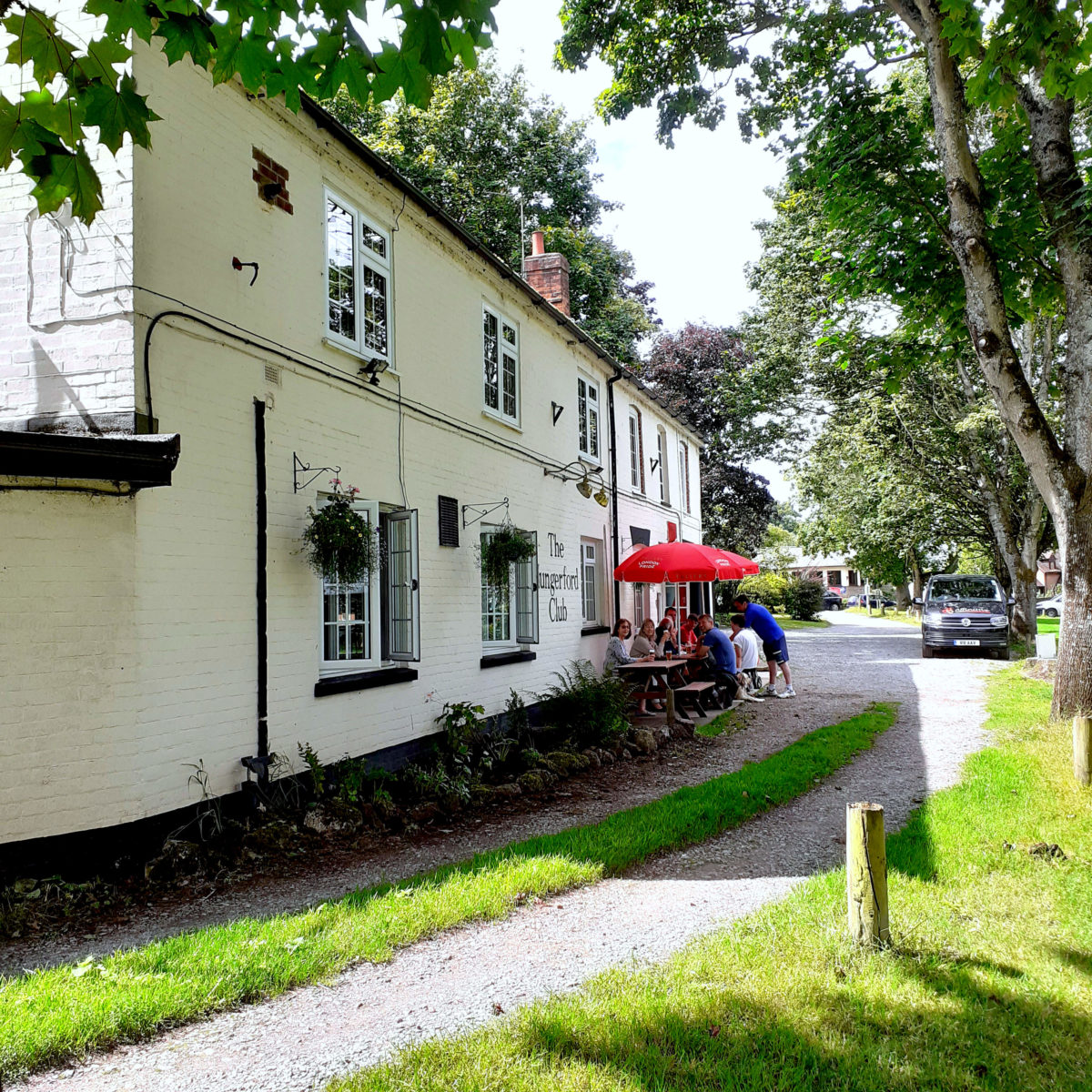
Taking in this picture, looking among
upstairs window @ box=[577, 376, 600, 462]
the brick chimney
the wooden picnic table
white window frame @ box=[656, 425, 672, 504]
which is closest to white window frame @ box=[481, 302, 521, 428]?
upstairs window @ box=[577, 376, 600, 462]

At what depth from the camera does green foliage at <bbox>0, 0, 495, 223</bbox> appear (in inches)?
124

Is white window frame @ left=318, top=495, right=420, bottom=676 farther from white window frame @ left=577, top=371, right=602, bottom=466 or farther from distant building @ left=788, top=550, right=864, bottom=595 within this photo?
distant building @ left=788, top=550, right=864, bottom=595

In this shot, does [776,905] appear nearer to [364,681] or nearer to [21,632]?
[364,681]

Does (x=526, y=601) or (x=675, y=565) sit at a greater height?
(x=675, y=565)

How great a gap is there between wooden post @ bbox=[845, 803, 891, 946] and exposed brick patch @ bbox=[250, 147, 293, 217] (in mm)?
6567

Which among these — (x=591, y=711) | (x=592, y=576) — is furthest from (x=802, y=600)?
(x=591, y=711)

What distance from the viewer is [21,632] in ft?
17.8

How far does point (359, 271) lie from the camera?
8.49 m

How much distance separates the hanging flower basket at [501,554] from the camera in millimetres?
10445

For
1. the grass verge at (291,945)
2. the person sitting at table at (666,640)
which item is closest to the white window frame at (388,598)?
the grass verge at (291,945)

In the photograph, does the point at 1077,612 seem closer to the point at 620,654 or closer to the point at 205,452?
the point at 620,654

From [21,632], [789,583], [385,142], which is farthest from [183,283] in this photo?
[789,583]

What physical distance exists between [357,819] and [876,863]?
4260mm

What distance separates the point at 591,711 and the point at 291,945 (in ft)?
21.9
